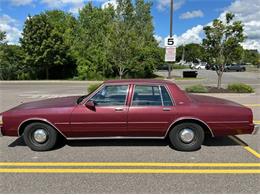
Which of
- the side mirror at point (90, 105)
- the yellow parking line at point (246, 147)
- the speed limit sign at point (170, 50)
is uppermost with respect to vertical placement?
the speed limit sign at point (170, 50)

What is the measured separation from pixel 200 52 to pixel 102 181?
12376mm

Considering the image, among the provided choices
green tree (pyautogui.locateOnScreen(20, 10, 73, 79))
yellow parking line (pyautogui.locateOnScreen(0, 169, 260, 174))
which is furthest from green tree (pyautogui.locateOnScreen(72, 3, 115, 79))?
yellow parking line (pyautogui.locateOnScreen(0, 169, 260, 174))

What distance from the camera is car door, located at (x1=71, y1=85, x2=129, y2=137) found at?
17.7 ft

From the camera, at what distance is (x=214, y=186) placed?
12.9ft

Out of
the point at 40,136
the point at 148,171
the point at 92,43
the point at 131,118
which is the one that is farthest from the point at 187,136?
the point at 92,43

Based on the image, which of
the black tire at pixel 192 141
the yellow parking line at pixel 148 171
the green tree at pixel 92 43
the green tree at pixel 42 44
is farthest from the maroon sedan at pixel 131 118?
the green tree at pixel 42 44

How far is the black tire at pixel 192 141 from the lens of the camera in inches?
215

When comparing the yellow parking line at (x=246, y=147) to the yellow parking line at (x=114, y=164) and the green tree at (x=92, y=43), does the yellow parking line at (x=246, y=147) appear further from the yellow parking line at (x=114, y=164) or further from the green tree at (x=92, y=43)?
the green tree at (x=92, y=43)

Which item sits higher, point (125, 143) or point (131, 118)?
point (131, 118)

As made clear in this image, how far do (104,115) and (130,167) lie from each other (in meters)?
1.18

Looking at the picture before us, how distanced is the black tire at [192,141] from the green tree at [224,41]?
9.98 m

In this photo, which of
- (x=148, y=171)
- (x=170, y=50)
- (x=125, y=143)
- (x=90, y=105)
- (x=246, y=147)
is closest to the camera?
(x=148, y=171)

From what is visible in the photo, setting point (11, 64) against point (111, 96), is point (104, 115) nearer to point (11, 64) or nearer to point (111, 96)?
point (111, 96)

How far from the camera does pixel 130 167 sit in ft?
15.2
